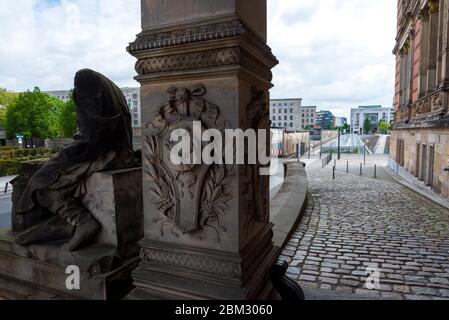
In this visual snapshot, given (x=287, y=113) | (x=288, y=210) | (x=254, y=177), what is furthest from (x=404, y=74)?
(x=287, y=113)

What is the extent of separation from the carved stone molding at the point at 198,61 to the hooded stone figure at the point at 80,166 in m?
0.88

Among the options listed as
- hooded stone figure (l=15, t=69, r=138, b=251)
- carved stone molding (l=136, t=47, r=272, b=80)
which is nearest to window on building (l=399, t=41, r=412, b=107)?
carved stone molding (l=136, t=47, r=272, b=80)

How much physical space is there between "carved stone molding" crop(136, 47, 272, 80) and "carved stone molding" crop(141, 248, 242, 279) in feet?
4.79

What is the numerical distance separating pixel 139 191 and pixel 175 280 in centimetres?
108

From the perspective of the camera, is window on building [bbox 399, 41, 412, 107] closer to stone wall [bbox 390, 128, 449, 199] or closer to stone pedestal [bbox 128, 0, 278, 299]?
stone wall [bbox 390, 128, 449, 199]

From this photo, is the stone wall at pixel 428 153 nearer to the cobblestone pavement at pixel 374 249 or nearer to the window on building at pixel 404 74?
the cobblestone pavement at pixel 374 249

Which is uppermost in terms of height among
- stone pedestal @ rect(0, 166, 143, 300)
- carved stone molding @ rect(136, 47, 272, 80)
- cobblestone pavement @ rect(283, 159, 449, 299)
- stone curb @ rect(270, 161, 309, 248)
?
carved stone molding @ rect(136, 47, 272, 80)

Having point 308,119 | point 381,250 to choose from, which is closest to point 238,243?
point 381,250

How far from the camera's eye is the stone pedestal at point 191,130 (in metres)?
2.16

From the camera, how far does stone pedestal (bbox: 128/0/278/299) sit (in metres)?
2.16

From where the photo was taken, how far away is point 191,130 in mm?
2252

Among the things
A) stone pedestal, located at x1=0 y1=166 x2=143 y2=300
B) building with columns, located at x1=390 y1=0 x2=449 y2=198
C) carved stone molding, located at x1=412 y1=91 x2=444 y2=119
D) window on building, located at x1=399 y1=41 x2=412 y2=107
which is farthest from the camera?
window on building, located at x1=399 y1=41 x2=412 y2=107

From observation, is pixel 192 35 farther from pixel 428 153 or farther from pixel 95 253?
pixel 428 153

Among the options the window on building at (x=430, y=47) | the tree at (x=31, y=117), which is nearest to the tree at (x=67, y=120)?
the tree at (x=31, y=117)
